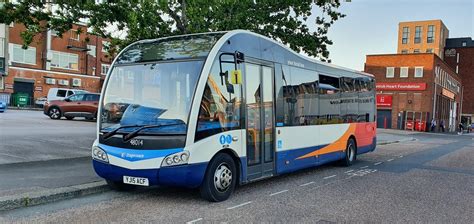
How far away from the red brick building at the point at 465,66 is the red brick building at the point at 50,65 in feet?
223

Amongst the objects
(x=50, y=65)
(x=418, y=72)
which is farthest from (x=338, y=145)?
(x=418, y=72)

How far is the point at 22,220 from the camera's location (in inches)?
223

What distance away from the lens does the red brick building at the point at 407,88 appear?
160 ft

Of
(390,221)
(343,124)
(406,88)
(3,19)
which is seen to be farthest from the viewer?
(406,88)

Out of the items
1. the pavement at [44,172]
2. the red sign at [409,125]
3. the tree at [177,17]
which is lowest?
the red sign at [409,125]

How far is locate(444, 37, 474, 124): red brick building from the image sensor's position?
83438 mm

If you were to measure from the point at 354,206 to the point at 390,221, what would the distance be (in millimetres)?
921

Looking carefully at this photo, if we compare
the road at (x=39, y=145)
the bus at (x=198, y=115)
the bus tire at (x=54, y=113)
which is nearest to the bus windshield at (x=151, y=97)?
the bus at (x=198, y=115)

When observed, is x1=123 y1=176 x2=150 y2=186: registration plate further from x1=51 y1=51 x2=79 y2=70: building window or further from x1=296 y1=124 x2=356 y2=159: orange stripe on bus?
x1=51 y1=51 x2=79 y2=70: building window

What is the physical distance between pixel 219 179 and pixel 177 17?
288 inches

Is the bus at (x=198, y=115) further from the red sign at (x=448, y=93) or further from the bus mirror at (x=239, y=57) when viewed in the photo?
the red sign at (x=448, y=93)

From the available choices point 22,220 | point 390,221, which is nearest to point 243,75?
point 390,221

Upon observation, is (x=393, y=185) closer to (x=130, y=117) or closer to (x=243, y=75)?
(x=243, y=75)

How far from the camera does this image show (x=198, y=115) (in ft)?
21.7
